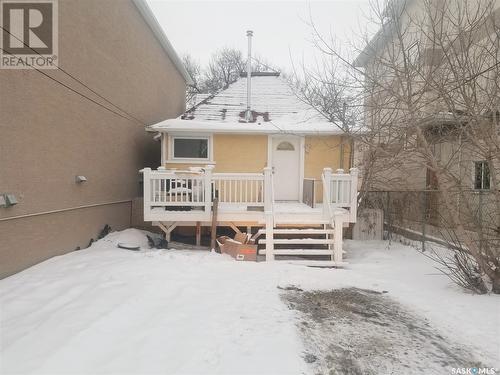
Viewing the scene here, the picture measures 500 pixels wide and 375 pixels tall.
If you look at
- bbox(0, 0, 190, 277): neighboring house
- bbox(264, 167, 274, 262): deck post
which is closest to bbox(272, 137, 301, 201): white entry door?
bbox(264, 167, 274, 262): deck post

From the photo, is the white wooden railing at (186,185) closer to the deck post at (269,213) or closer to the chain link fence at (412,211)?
the deck post at (269,213)

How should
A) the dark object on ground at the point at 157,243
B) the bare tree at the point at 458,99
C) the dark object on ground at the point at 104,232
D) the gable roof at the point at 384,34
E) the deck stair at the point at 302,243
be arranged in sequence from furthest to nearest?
the dark object on ground at the point at 104,232
the dark object on ground at the point at 157,243
the deck stair at the point at 302,243
the gable roof at the point at 384,34
the bare tree at the point at 458,99

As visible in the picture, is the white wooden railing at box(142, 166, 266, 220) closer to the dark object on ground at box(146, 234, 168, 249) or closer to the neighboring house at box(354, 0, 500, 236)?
the dark object on ground at box(146, 234, 168, 249)

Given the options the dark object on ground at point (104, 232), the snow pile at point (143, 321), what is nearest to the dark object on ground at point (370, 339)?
the snow pile at point (143, 321)

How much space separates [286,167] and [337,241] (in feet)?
13.7

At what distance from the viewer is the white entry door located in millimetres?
10312

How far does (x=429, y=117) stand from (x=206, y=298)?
14.9ft

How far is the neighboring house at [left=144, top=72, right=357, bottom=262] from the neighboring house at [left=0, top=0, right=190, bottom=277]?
1328 mm

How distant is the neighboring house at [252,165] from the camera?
744cm

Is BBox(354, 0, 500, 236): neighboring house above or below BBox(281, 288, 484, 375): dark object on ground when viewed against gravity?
above

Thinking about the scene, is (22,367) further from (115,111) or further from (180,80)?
(180,80)

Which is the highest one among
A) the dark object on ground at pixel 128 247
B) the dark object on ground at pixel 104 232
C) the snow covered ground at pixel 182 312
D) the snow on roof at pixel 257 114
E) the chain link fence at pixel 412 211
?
the snow on roof at pixel 257 114

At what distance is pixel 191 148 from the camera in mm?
10375

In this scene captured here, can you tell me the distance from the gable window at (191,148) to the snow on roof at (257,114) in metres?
0.58
